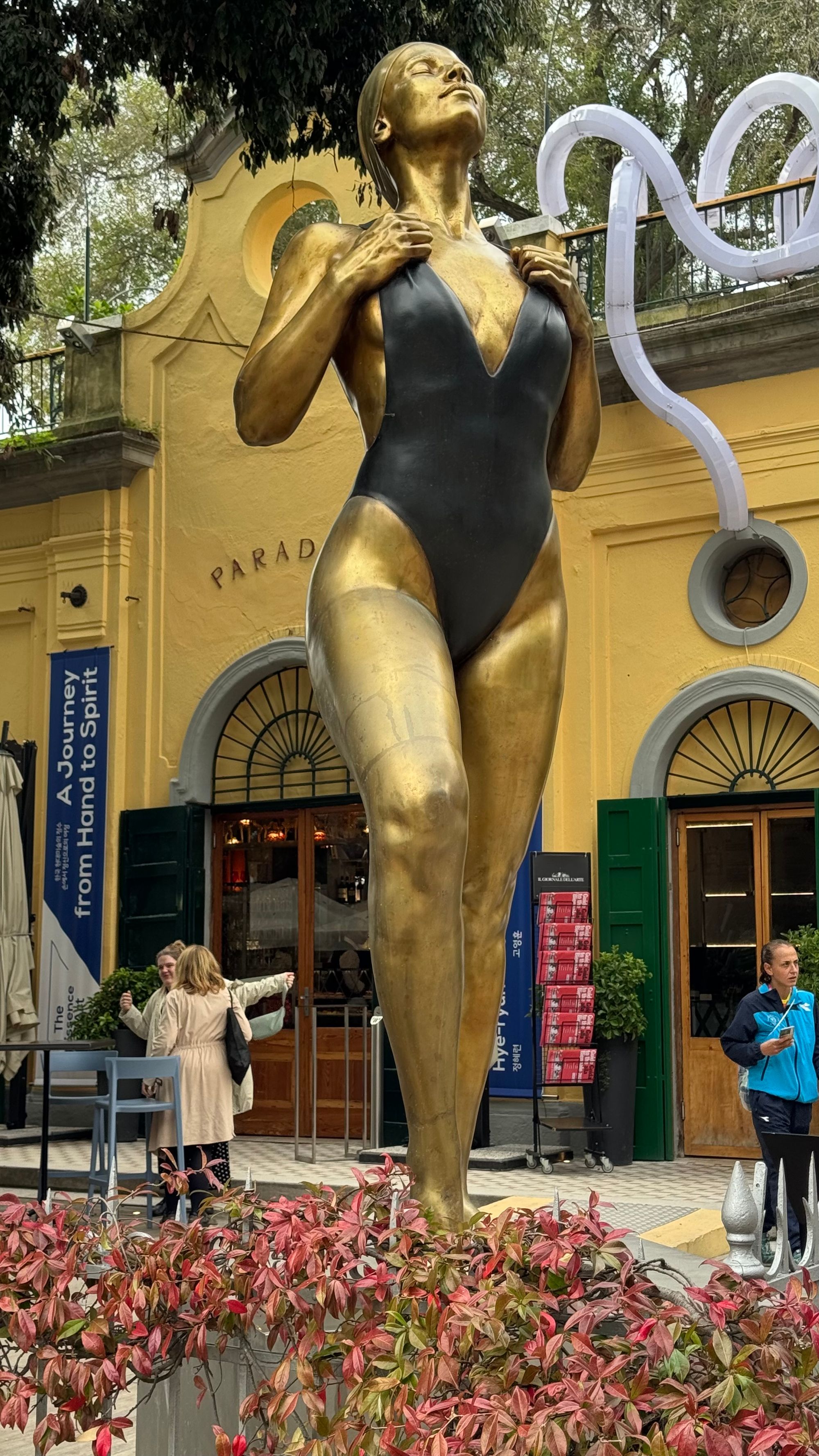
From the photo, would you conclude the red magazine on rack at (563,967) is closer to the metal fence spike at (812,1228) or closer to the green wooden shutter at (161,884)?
the green wooden shutter at (161,884)

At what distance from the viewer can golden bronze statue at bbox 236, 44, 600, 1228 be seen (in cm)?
271

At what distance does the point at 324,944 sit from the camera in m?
13.7

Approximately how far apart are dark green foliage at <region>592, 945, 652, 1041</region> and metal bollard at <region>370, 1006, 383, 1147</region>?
1.50m

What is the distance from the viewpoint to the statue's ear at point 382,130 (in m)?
3.20

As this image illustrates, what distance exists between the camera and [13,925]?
1348cm

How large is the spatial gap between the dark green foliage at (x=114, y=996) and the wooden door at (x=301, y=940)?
0.92m

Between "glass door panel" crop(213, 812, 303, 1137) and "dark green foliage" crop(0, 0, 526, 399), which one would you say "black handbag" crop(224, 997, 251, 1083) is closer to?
"dark green foliage" crop(0, 0, 526, 399)

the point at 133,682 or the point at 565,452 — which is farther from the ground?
the point at 133,682

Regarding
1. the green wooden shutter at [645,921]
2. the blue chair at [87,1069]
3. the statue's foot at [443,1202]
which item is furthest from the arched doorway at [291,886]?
the statue's foot at [443,1202]

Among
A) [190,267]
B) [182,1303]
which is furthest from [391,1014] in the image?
[190,267]

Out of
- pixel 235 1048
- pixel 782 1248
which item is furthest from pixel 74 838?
pixel 782 1248

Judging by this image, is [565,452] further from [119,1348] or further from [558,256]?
[119,1348]

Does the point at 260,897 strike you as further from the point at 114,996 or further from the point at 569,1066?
the point at 569,1066

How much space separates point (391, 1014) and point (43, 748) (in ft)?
41.9
